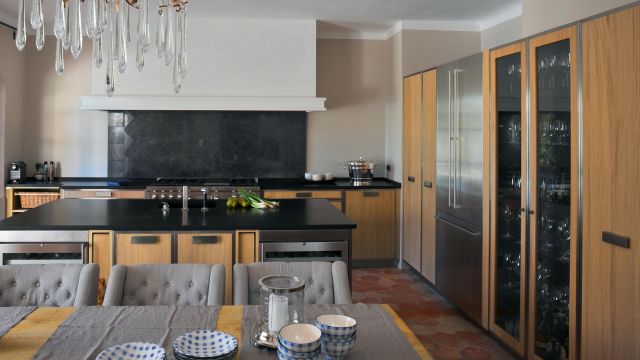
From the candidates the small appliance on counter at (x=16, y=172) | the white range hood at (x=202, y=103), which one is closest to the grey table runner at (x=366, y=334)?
the white range hood at (x=202, y=103)

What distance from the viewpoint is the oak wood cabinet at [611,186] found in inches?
88.4

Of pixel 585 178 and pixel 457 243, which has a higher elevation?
pixel 585 178

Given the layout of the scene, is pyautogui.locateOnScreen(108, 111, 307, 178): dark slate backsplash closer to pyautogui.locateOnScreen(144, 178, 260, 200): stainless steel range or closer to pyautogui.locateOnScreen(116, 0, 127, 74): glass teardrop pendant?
pyautogui.locateOnScreen(144, 178, 260, 200): stainless steel range

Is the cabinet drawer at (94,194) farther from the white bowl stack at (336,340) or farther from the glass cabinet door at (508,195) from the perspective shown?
the white bowl stack at (336,340)

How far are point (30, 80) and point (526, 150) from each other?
17.8 ft

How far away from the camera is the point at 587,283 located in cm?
254

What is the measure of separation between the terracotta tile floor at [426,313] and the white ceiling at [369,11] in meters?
2.62

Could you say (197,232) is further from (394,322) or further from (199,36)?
(199,36)

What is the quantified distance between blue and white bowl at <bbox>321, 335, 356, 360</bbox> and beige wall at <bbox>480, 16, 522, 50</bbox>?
4476 millimetres

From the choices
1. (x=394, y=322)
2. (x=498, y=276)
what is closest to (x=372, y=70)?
(x=498, y=276)

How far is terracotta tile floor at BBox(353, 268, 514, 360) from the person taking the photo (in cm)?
351

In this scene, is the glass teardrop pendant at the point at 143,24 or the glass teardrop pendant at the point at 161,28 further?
the glass teardrop pendant at the point at 161,28

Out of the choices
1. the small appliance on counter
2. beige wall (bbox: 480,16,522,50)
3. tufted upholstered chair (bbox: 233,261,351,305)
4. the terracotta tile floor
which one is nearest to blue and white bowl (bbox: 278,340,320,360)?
tufted upholstered chair (bbox: 233,261,351,305)

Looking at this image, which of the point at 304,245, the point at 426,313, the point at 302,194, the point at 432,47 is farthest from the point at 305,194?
the point at 304,245
